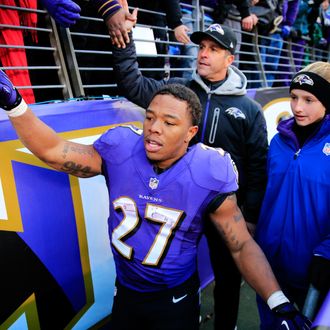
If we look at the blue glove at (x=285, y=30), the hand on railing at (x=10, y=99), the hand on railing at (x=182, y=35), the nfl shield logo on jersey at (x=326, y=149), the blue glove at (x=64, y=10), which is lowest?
the nfl shield logo on jersey at (x=326, y=149)

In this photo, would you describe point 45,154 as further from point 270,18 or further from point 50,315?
point 270,18

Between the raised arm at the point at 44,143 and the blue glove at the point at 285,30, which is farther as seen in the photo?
the blue glove at the point at 285,30

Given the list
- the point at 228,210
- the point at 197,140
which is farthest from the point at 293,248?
the point at 197,140

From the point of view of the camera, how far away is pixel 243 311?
322cm

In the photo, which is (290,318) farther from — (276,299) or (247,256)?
(247,256)

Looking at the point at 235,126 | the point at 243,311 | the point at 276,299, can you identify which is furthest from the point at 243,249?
the point at 243,311

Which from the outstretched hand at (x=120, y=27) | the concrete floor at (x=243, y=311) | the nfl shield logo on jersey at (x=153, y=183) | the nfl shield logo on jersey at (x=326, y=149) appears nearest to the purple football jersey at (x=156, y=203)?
the nfl shield logo on jersey at (x=153, y=183)

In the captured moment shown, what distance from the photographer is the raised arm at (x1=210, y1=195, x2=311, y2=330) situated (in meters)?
1.75

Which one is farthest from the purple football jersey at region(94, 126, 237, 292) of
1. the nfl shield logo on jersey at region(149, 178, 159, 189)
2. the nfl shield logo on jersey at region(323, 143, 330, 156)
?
the nfl shield logo on jersey at region(323, 143, 330, 156)

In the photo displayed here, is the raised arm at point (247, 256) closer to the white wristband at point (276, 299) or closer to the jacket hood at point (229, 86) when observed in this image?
the white wristband at point (276, 299)

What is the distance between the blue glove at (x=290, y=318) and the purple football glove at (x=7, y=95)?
1.47m

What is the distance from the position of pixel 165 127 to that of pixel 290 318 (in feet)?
3.32

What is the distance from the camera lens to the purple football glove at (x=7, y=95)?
1.57 m

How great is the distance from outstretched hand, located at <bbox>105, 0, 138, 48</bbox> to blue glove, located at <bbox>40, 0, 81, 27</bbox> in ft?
0.72
